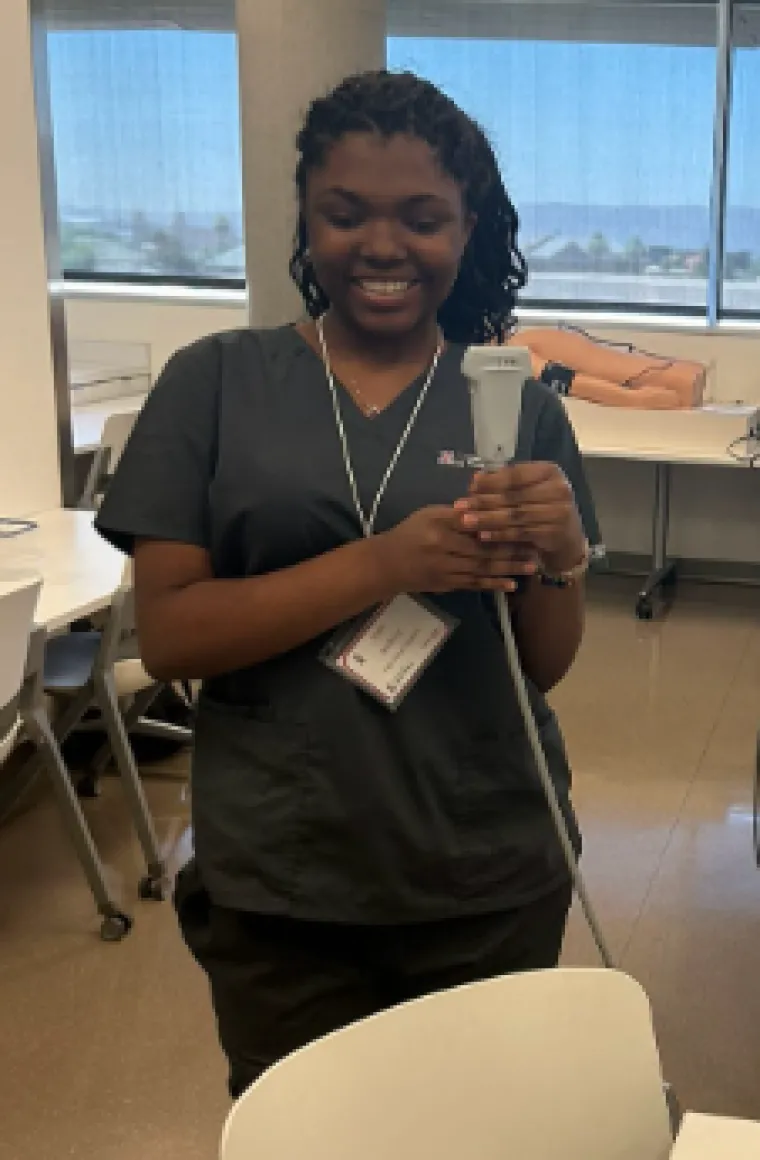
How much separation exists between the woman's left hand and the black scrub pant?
1.33ft

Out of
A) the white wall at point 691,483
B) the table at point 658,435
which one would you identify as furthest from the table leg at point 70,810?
the white wall at point 691,483

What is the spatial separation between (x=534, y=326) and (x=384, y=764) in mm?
4620

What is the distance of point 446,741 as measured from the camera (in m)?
1.24

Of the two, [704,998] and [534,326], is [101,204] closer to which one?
[534,326]

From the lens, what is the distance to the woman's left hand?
109cm

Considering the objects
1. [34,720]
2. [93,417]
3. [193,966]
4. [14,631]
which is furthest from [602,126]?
[193,966]

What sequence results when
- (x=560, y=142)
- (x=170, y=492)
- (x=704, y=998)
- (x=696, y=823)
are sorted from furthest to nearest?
(x=560, y=142)
(x=696, y=823)
(x=704, y=998)
(x=170, y=492)

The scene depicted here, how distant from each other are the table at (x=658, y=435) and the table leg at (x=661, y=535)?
0.7 inches

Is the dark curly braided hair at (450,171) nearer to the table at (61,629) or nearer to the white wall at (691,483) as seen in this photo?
the table at (61,629)

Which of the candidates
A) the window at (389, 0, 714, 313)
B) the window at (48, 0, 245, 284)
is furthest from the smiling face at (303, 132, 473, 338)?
the window at (48, 0, 245, 284)

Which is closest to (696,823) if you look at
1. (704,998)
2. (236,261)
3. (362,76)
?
(704,998)

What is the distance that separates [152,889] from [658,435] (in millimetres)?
2899

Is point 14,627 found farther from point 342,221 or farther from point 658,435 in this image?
point 658,435

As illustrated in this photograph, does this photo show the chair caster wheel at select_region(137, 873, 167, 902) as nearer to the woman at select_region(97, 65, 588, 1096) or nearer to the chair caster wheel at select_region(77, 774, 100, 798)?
the chair caster wheel at select_region(77, 774, 100, 798)
